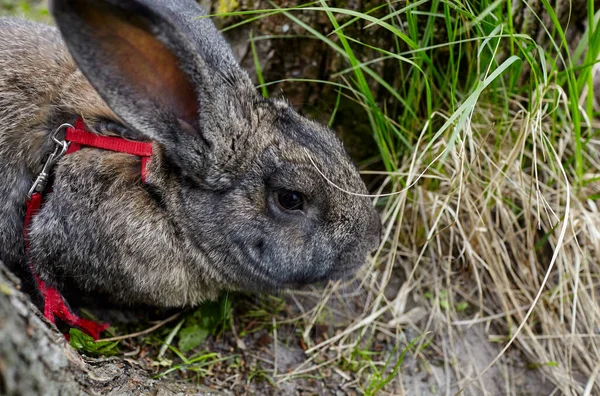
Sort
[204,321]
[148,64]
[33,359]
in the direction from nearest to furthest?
1. [33,359]
2. [148,64]
3. [204,321]

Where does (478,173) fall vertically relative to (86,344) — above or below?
above

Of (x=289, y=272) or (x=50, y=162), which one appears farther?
(x=289, y=272)

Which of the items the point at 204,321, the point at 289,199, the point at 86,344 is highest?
the point at 289,199

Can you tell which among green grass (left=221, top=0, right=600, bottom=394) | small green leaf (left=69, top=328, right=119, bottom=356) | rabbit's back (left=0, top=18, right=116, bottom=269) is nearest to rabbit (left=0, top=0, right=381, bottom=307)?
rabbit's back (left=0, top=18, right=116, bottom=269)

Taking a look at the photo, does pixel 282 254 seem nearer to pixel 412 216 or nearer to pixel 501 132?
pixel 412 216

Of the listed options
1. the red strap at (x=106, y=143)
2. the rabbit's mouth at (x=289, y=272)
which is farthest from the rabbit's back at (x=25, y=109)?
the rabbit's mouth at (x=289, y=272)

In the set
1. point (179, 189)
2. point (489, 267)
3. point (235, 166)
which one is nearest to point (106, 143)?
point (179, 189)

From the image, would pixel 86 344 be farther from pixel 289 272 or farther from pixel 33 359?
pixel 33 359
